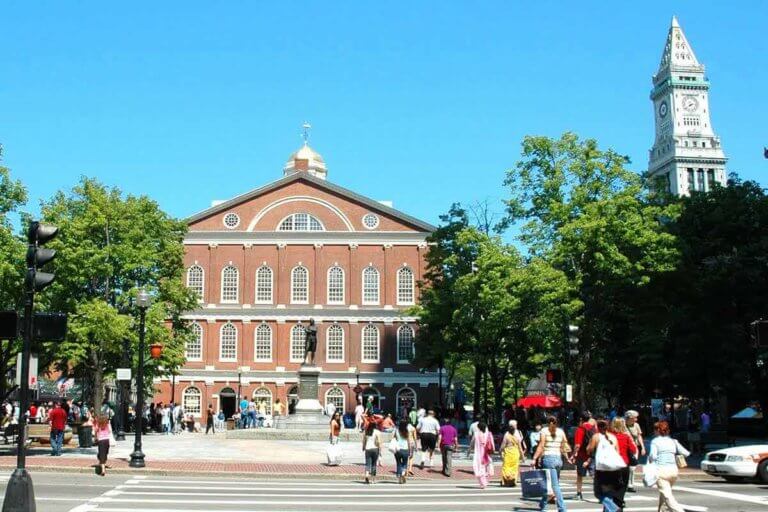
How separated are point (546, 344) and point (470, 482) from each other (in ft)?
47.4

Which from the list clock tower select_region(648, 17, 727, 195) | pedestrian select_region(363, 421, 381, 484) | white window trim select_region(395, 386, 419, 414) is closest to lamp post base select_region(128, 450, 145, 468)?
pedestrian select_region(363, 421, 381, 484)

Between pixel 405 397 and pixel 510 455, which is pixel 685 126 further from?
pixel 510 455

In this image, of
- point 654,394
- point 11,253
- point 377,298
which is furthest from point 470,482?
point 377,298

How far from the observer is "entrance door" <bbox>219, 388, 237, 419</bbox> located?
211 feet

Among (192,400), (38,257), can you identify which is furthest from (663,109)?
(38,257)

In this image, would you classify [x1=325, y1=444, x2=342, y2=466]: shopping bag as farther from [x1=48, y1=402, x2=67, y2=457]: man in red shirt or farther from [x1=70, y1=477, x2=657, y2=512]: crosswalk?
[x1=48, y1=402, x2=67, y2=457]: man in red shirt

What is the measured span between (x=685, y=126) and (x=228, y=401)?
97.2 meters

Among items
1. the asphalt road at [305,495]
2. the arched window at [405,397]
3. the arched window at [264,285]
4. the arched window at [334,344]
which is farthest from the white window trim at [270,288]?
the asphalt road at [305,495]

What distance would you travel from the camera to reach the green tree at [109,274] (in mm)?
35781

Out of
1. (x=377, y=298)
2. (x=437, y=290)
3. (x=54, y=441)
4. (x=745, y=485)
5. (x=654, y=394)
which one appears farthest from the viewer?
(x=377, y=298)

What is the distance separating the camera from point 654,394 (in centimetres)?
4153

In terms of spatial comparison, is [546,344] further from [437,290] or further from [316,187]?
[316,187]

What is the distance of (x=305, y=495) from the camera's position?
57.1 ft

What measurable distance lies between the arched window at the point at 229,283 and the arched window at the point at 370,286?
9556 mm
